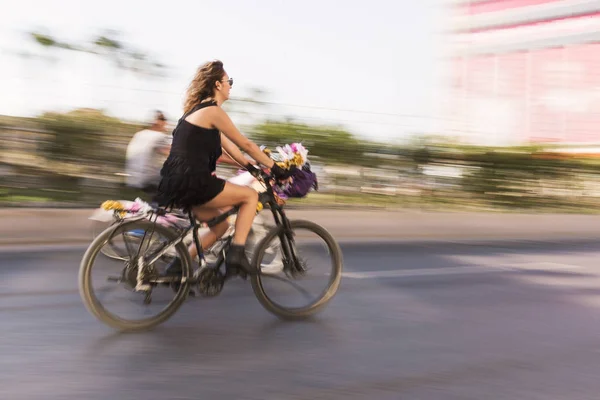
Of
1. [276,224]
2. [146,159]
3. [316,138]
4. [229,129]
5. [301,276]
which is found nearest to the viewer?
[229,129]

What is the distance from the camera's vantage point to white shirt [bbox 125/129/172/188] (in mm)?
8352

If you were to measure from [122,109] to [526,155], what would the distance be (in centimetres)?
815

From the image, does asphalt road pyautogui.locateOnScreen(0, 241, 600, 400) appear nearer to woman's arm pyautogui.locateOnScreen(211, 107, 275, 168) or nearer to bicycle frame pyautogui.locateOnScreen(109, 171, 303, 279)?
bicycle frame pyautogui.locateOnScreen(109, 171, 303, 279)

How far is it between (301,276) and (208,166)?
3.75 ft

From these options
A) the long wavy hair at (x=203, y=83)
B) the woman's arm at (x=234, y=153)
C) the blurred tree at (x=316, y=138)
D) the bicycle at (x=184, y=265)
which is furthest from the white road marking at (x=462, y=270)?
the blurred tree at (x=316, y=138)

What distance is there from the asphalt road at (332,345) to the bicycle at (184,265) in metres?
0.13

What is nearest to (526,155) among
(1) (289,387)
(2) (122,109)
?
(2) (122,109)

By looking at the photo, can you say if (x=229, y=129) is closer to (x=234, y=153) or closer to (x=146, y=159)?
(x=234, y=153)

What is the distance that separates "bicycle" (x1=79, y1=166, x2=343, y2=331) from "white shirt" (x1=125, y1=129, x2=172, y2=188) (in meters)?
2.68

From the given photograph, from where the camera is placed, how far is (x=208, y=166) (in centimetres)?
546

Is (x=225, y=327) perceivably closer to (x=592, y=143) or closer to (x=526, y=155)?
(x=526, y=155)

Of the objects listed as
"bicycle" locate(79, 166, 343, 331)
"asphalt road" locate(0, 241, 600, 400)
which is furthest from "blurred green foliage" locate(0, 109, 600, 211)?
"bicycle" locate(79, 166, 343, 331)

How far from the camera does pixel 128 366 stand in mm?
4641

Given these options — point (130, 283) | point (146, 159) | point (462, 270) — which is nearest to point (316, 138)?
point (462, 270)
